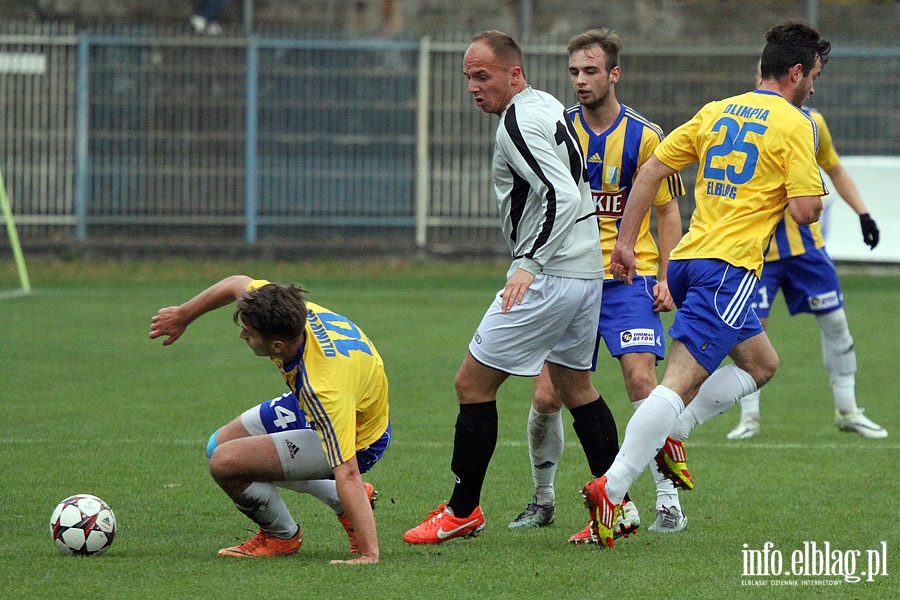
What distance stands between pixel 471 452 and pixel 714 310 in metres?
1.14

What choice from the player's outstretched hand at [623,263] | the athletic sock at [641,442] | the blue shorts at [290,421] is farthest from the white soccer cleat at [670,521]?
the blue shorts at [290,421]

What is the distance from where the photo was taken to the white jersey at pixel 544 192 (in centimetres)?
491

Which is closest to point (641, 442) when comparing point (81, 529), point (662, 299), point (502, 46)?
point (662, 299)

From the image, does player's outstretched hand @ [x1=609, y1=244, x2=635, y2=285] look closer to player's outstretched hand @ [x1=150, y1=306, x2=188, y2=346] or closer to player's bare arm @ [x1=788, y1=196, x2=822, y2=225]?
player's bare arm @ [x1=788, y1=196, x2=822, y2=225]

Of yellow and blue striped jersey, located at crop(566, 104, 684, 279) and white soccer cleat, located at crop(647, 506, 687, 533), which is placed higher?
yellow and blue striped jersey, located at crop(566, 104, 684, 279)

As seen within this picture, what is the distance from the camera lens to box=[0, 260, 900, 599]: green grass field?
4.55m

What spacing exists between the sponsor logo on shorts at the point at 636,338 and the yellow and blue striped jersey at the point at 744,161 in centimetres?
42

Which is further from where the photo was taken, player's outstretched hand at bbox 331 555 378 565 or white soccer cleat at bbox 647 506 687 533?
white soccer cleat at bbox 647 506 687 533

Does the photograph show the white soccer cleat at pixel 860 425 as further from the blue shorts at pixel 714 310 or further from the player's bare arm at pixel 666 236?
the blue shorts at pixel 714 310

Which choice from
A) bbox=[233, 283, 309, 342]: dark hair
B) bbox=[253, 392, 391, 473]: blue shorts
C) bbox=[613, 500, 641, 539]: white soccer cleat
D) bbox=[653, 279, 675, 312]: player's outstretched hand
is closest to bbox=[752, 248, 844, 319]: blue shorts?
bbox=[653, 279, 675, 312]: player's outstretched hand

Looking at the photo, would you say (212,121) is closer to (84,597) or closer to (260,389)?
(260,389)

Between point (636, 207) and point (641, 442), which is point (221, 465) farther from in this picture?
point (636, 207)

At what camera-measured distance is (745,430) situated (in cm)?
784

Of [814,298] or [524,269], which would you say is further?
[814,298]
